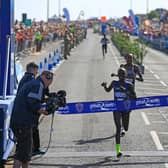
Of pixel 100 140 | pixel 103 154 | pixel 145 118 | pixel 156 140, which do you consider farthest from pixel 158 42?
pixel 103 154

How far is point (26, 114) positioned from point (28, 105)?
0.50 feet

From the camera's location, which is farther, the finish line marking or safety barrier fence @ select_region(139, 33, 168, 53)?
safety barrier fence @ select_region(139, 33, 168, 53)

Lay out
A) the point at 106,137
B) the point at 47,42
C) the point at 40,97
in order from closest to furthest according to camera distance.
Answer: the point at 40,97 → the point at 106,137 → the point at 47,42

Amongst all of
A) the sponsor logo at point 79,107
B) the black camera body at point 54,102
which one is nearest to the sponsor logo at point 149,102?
the sponsor logo at point 79,107

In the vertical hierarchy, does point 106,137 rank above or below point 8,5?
below

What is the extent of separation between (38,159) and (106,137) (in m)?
2.62

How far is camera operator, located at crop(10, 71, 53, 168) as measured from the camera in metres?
8.82

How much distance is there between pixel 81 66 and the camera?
3572 centimetres

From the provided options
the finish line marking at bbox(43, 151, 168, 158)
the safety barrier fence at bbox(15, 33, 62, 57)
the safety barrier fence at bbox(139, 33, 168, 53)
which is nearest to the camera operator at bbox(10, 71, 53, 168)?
the finish line marking at bbox(43, 151, 168, 158)

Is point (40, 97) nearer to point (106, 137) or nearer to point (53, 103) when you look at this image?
point (53, 103)

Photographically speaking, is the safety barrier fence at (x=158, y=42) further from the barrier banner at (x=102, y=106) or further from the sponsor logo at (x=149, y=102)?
the barrier banner at (x=102, y=106)

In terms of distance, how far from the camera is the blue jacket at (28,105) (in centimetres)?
881

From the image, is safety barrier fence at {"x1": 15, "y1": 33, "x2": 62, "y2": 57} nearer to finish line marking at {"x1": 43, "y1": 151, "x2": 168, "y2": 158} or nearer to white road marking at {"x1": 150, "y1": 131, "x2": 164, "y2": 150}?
white road marking at {"x1": 150, "y1": 131, "x2": 164, "y2": 150}

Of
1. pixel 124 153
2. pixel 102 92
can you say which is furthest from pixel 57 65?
pixel 124 153
